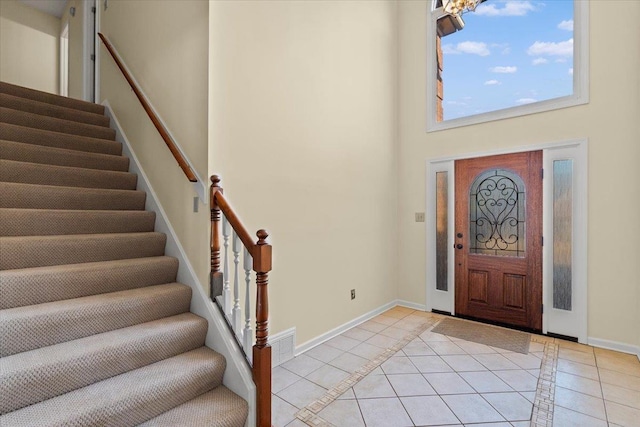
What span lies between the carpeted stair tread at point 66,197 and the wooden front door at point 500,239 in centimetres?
360

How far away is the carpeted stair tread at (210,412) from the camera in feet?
5.22

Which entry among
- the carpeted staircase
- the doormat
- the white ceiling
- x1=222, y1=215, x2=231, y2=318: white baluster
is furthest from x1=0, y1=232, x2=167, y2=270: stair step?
the white ceiling

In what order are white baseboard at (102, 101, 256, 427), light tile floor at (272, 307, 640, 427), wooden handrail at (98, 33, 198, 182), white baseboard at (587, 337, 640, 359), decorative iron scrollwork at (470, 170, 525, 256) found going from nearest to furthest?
white baseboard at (102, 101, 256, 427), light tile floor at (272, 307, 640, 427), wooden handrail at (98, 33, 198, 182), white baseboard at (587, 337, 640, 359), decorative iron scrollwork at (470, 170, 525, 256)

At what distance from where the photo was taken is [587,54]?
3.10 m

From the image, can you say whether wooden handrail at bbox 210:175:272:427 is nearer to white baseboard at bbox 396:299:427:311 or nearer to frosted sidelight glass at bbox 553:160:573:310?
white baseboard at bbox 396:299:427:311

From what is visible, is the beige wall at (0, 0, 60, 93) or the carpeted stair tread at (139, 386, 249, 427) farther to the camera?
the beige wall at (0, 0, 60, 93)

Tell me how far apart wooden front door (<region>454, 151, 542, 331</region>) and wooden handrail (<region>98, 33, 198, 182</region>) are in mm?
3134

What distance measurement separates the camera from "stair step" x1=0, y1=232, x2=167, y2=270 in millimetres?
1888

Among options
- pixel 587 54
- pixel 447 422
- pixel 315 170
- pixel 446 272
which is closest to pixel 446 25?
pixel 587 54

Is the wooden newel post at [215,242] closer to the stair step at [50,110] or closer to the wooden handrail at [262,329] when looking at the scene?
the wooden handrail at [262,329]

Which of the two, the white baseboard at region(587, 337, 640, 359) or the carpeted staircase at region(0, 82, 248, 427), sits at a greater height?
the carpeted staircase at region(0, 82, 248, 427)

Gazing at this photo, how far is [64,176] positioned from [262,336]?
2.18 meters

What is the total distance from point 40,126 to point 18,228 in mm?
1402

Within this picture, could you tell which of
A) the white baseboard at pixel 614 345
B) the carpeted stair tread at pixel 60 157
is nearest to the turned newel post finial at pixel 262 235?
the carpeted stair tread at pixel 60 157
